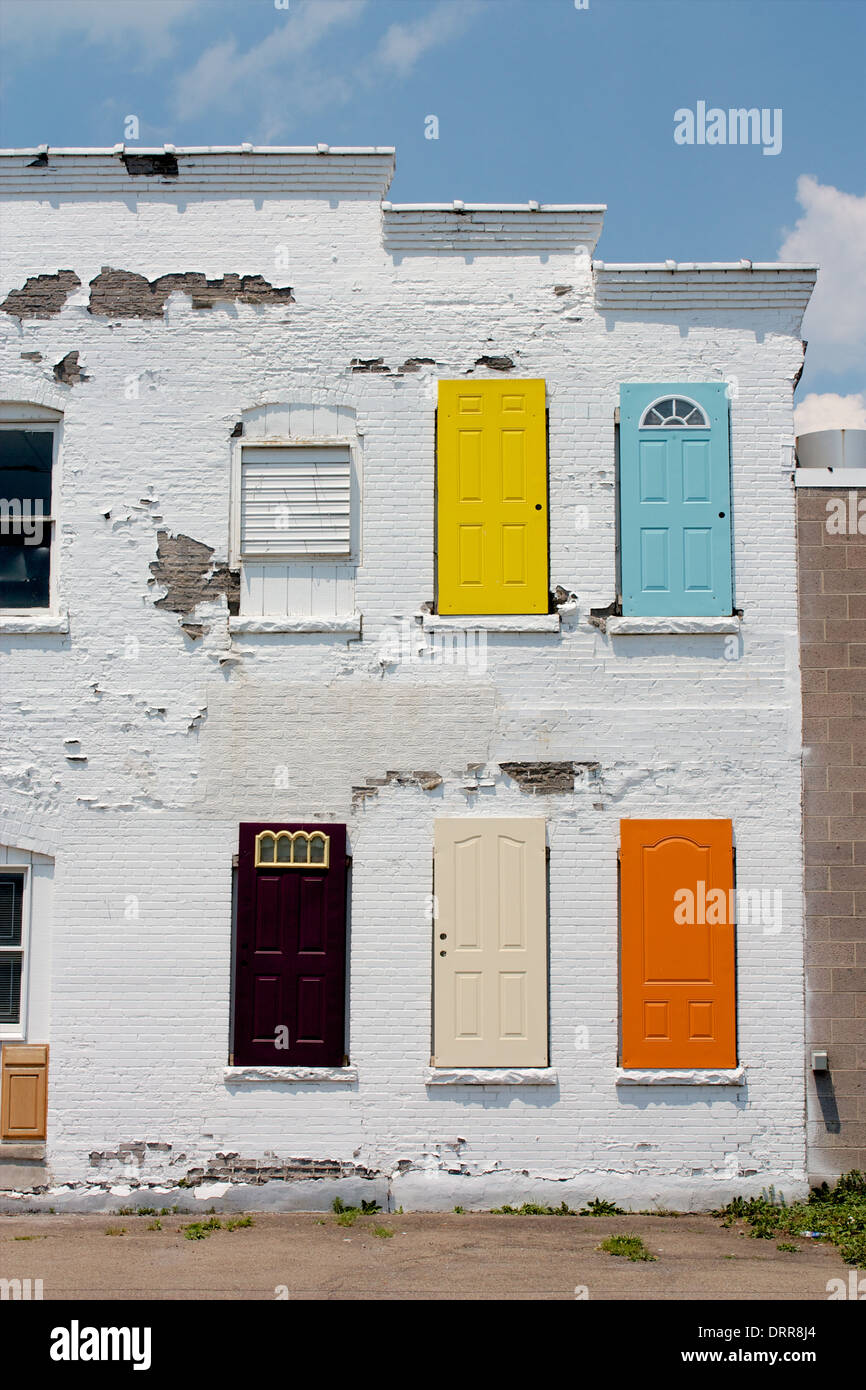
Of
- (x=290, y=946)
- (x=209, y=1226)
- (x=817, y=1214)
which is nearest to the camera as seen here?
(x=209, y=1226)

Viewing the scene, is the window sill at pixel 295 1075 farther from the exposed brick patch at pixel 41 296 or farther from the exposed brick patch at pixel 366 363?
the exposed brick patch at pixel 41 296

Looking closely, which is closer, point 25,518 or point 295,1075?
point 295,1075

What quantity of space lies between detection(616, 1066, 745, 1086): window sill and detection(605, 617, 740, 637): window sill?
3.29m

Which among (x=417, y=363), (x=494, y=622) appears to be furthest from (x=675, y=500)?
(x=417, y=363)

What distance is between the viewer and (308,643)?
939cm

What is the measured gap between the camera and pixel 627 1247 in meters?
7.92

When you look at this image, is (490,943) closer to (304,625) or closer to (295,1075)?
(295,1075)

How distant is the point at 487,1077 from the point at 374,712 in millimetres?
2838

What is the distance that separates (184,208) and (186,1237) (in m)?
7.78

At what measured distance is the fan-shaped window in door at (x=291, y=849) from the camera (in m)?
9.19

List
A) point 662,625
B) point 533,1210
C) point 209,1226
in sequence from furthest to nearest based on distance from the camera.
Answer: point 662,625 → point 533,1210 → point 209,1226

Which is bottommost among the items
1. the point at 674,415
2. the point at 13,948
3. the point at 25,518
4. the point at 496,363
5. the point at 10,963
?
the point at 10,963

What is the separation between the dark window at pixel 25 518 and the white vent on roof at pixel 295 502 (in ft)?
5.27

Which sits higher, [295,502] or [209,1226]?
[295,502]
